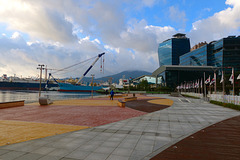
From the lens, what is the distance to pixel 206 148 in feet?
19.4

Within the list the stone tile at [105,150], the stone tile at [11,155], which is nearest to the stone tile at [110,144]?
the stone tile at [105,150]

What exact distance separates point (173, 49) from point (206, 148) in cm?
17158

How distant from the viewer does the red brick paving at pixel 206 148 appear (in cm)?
509

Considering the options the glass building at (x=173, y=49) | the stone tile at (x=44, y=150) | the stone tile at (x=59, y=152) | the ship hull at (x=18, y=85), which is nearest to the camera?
the stone tile at (x=59, y=152)

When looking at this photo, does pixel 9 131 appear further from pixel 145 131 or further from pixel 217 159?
pixel 217 159

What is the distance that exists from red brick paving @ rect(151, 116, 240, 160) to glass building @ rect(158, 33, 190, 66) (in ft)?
546

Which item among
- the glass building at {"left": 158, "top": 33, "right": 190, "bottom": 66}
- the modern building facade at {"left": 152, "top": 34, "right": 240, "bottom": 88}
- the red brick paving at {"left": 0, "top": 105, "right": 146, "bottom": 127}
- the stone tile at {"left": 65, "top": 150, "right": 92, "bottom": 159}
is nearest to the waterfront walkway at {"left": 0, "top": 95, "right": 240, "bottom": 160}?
the stone tile at {"left": 65, "top": 150, "right": 92, "bottom": 159}

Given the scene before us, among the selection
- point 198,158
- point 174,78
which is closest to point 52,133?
point 198,158

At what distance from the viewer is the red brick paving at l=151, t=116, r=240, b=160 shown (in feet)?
16.7

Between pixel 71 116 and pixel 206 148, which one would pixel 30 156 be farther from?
pixel 71 116

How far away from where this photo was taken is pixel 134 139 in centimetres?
693

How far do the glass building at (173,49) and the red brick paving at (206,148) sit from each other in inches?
6548

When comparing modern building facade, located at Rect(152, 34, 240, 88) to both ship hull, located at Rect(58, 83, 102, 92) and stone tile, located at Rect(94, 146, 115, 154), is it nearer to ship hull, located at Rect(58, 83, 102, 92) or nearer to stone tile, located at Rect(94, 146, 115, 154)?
ship hull, located at Rect(58, 83, 102, 92)

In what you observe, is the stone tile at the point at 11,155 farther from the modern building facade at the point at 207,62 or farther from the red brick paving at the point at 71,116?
the modern building facade at the point at 207,62
